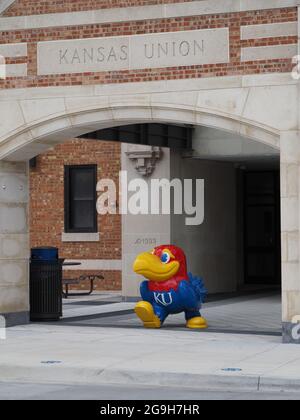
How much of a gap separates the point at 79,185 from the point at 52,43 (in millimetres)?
9929

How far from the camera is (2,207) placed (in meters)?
19.3

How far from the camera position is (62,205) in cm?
2823

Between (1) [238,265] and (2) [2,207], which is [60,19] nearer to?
(2) [2,207]

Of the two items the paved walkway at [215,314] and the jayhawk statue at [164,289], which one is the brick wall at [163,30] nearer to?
the jayhawk statue at [164,289]

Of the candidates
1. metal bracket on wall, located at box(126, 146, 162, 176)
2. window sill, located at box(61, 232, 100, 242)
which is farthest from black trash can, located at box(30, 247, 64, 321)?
window sill, located at box(61, 232, 100, 242)

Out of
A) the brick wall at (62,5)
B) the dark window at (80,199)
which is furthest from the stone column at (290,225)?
the dark window at (80,199)

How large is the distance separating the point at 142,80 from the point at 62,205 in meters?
10.8

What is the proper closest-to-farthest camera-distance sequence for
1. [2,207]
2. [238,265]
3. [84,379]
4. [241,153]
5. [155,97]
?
1. [84,379]
2. [155,97]
3. [2,207]
4. [241,153]
5. [238,265]

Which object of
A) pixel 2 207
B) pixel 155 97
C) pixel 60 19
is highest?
pixel 60 19

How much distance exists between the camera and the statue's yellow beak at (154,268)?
18.4m

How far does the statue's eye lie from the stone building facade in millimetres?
2200

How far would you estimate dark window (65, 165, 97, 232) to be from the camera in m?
28.0

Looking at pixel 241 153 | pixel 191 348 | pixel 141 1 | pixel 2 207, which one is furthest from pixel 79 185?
pixel 191 348

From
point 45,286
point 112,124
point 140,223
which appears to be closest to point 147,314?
point 45,286
